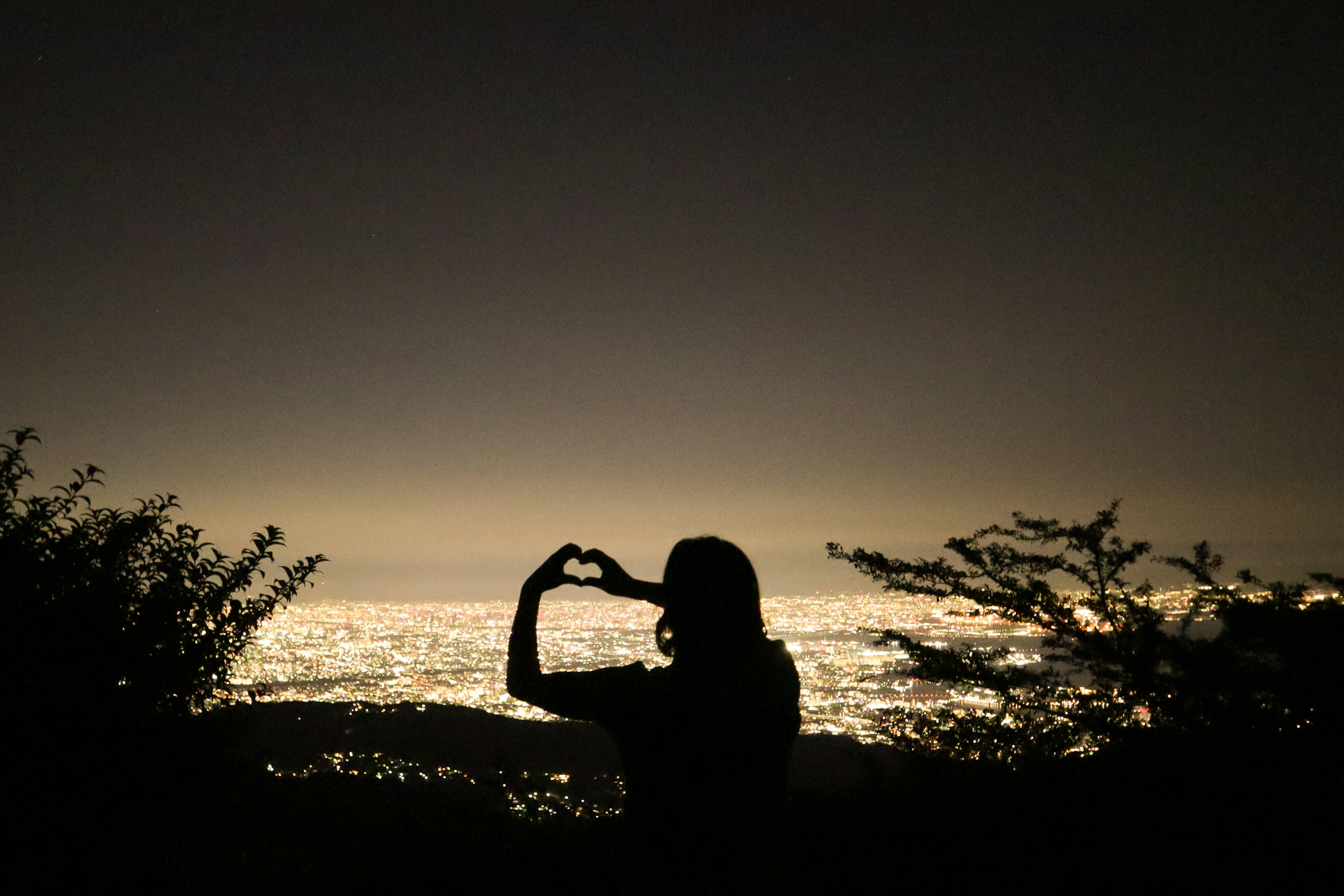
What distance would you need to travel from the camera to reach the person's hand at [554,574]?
2.50 m

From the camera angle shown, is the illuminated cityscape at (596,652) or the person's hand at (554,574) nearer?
the person's hand at (554,574)

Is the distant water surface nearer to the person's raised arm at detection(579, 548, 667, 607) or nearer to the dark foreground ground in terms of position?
the person's raised arm at detection(579, 548, 667, 607)

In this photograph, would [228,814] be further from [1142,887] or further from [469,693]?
[469,693]

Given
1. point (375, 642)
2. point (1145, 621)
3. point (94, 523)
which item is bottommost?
point (375, 642)

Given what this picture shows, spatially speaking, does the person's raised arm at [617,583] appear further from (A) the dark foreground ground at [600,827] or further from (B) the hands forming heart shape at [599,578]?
(A) the dark foreground ground at [600,827]

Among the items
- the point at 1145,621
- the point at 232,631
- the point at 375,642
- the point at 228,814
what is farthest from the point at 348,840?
the point at 375,642

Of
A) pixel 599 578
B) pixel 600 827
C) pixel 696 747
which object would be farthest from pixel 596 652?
pixel 696 747

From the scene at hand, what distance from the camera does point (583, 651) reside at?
1357 cm

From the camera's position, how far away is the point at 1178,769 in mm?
4613

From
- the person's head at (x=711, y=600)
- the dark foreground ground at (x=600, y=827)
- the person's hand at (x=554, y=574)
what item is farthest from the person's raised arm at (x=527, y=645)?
the dark foreground ground at (x=600, y=827)

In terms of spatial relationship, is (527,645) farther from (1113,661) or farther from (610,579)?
(1113,661)

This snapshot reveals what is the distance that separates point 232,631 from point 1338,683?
691 cm

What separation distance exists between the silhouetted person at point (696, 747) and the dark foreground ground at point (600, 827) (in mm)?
1355

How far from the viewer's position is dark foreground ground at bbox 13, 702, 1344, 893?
14.0 feet
